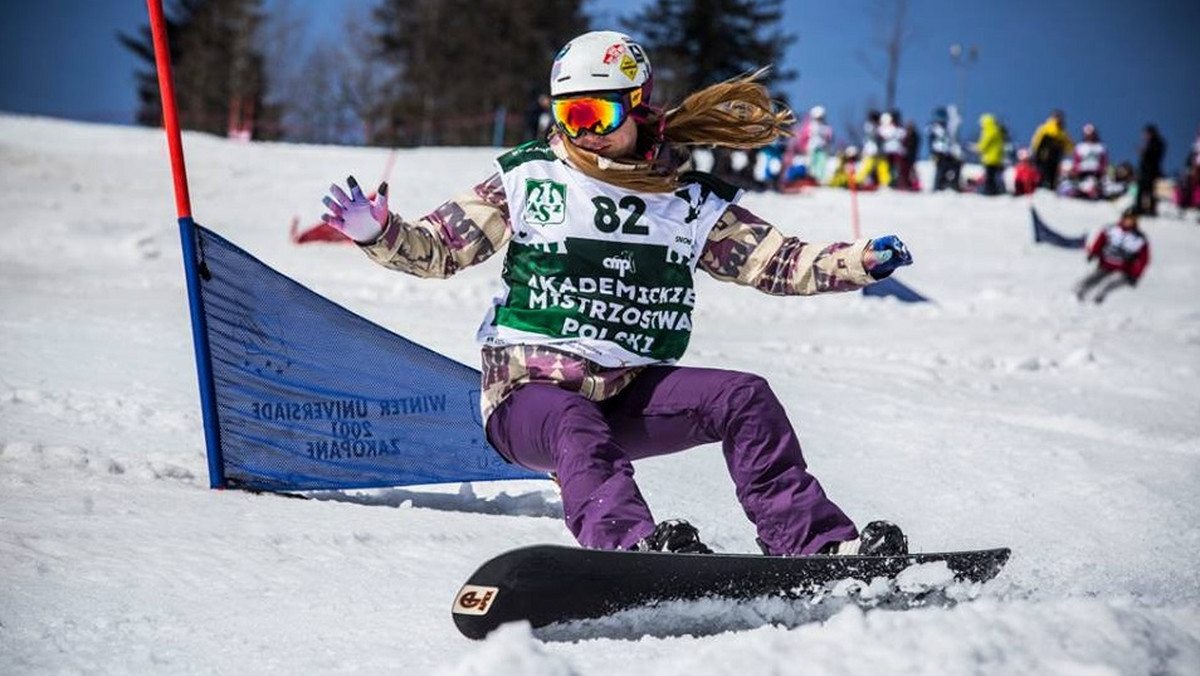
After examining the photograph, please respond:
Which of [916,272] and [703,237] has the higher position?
[703,237]

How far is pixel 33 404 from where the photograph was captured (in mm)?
4859

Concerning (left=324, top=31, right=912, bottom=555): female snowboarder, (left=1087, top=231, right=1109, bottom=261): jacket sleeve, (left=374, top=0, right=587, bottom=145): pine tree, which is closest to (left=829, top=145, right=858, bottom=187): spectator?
(left=1087, top=231, right=1109, bottom=261): jacket sleeve

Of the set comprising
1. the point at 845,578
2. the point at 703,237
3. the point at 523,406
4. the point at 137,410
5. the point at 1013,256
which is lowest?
the point at 1013,256

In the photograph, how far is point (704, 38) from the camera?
43875mm

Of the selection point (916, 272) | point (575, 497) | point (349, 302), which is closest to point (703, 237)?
point (575, 497)

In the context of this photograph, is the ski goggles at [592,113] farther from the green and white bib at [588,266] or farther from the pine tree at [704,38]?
the pine tree at [704,38]

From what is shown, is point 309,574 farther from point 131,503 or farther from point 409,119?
point 409,119

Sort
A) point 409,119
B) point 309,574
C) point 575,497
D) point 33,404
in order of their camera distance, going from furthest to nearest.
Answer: point 409,119
point 33,404
point 309,574
point 575,497

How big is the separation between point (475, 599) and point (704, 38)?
43.5m

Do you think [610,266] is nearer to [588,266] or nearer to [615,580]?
[588,266]

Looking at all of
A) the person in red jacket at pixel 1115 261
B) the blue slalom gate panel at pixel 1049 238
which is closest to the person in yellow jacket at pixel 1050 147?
the blue slalom gate panel at pixel 1049 238

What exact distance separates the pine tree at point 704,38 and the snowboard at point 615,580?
41766 mm

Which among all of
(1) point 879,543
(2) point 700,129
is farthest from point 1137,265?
(1) point 879,543

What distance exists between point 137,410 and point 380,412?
60.4 inches
